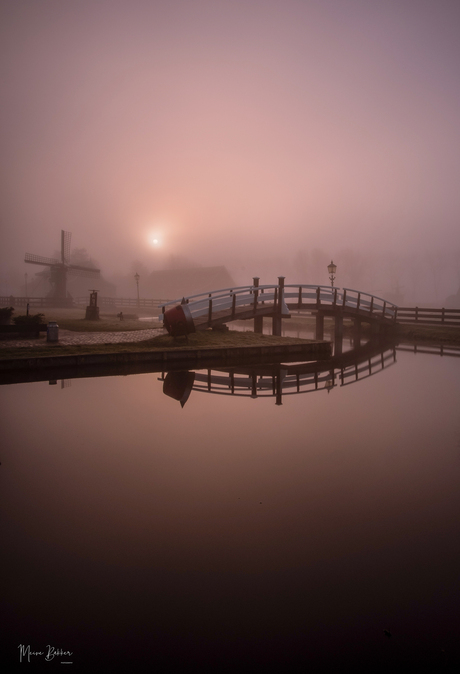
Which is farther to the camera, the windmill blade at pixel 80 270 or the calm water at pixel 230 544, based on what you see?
the windmill blade at pixel 80 270

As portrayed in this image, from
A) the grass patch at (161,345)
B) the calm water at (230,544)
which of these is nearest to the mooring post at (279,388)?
the calm water at (230,544)

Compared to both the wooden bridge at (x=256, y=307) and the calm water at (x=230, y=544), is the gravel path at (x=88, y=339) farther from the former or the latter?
the calm water at (x=230, y=544)

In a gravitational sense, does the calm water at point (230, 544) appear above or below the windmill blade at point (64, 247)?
below

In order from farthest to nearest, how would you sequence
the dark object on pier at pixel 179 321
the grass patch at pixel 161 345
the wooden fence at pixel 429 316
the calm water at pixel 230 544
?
the wooden fence at pixel 429 316 → the dark object on pier at pixel 179 321 → the grass patch at pixel 161 345 → the calm water at pixel 230 544

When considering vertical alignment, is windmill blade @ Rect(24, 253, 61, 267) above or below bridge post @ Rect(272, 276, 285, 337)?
above

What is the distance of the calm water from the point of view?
2.68 m

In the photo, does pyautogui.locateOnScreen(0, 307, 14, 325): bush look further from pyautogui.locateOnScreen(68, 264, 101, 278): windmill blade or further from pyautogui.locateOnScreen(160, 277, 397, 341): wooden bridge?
pyautogui.locateOnScreen(68, 264, 101, 278): windmill blade

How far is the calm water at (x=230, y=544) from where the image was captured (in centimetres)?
268

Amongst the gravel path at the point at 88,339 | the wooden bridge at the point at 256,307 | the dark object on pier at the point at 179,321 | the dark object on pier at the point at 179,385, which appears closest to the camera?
the dark object on pier at the point at 179,385

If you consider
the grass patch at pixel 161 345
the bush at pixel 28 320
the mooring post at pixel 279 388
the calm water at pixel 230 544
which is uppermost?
the bush at pixel 28 320

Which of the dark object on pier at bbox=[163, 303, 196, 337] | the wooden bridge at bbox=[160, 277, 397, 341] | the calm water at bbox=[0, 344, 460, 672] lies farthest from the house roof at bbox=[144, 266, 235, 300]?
the calm water at bbox=[0, 344, 460, 672]

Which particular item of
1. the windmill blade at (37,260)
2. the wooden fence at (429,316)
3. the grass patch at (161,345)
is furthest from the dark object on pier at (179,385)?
the windmill blade at (37,260)

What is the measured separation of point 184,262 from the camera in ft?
365

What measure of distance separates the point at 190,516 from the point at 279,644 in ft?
5.64
